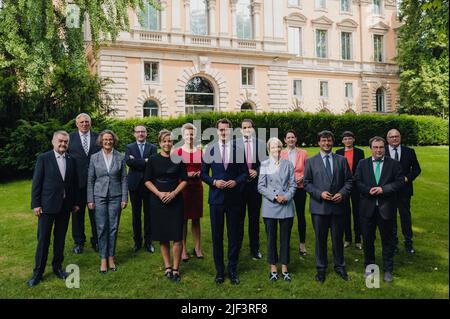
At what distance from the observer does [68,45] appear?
15.9 meters

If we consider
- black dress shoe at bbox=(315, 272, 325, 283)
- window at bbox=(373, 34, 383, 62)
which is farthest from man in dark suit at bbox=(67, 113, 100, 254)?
window at bbox=(373, 34, 383, 62)

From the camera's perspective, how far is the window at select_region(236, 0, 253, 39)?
113ft

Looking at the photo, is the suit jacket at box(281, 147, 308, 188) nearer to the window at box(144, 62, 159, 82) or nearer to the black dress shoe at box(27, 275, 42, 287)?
the black dress shoe at box(27, 275, 42, 287)

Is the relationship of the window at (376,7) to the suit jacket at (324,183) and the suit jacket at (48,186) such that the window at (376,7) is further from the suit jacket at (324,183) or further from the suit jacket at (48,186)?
the suit jacket at (48,186)

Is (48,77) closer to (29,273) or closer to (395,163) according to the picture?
(29,273)

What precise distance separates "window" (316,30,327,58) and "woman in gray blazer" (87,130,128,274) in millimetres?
37424

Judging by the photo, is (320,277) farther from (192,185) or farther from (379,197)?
(192,185)

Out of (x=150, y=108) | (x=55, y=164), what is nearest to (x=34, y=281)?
(x=55, y=164)

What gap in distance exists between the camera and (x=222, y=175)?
6.36 meters

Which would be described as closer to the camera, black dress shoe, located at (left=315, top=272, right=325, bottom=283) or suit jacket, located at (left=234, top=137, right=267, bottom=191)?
black dress shoe, located at (left=315, top=272, right=325, bottom=283)

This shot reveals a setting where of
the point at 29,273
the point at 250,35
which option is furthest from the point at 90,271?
the point at 250,35

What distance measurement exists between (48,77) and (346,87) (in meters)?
33.5

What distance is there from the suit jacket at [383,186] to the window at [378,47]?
40727 mm

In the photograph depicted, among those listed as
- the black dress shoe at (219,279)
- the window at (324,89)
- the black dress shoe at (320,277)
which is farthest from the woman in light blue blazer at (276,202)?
the window at (324,89)
